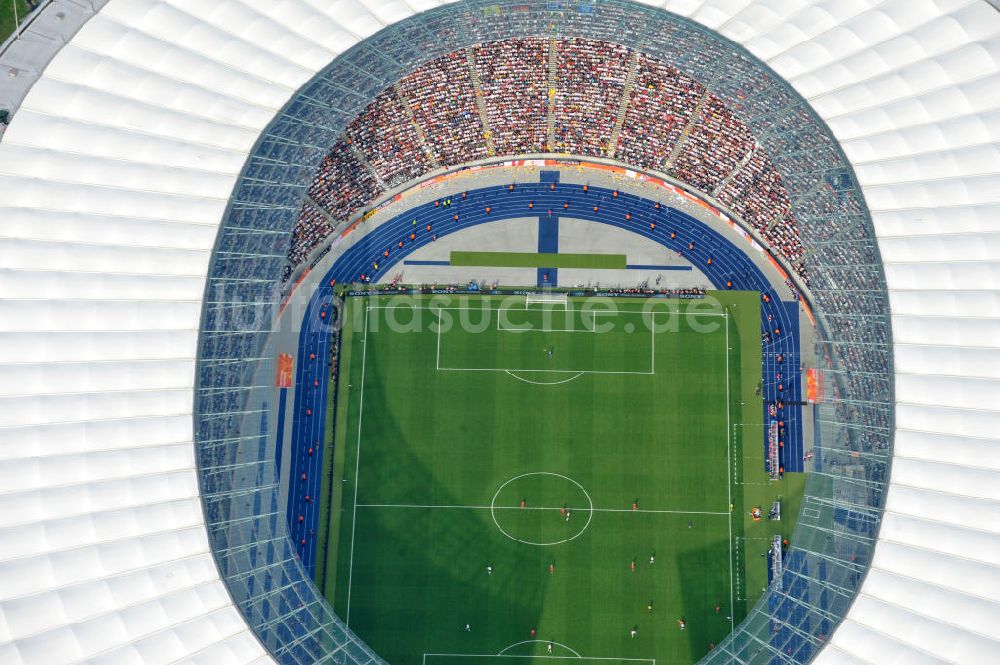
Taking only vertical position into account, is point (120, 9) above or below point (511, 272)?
above

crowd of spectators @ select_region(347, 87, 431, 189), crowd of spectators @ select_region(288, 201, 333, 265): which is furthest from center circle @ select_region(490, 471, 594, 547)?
crowd of spectators @ select_region(347, 87, 431, 189)

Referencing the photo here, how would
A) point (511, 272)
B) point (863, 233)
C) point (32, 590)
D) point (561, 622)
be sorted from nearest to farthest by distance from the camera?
1. point (32, 590)
2. point (863, 233)
3. point (561, 622)
4. point (511, 272)

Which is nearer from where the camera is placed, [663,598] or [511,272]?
[663,598]

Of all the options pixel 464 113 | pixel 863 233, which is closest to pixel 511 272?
pixel 464 113

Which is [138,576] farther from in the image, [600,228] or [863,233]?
[863,233]

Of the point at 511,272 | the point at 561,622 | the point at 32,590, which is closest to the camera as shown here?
the point at 32,590

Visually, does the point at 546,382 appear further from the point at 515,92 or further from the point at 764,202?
the point at 515,92

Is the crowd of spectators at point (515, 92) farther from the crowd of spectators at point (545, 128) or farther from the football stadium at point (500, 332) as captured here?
the football stadium at point (500, 332)
